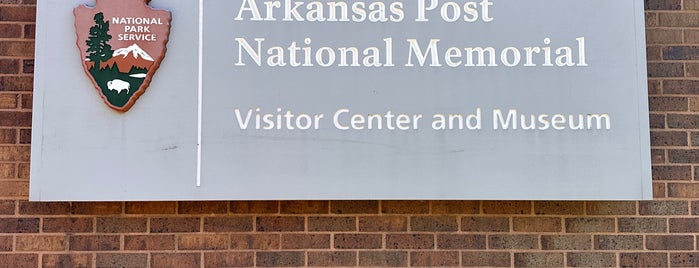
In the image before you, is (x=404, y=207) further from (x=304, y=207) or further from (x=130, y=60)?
(x=130, y=60)

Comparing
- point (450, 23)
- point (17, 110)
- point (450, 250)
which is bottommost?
point (450, 250)

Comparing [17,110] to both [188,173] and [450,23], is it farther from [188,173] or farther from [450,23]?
[450,23]

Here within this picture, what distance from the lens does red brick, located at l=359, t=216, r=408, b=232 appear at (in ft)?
11.0

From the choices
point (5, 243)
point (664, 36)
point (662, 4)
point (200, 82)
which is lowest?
point (5, 243)

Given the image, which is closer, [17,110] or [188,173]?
[188,173]

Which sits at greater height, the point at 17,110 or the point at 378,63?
the point at 378,63

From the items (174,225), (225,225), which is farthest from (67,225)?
(225,225)

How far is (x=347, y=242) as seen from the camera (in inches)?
132

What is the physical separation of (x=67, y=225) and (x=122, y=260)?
1.12 feet

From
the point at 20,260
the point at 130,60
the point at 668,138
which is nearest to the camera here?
the point at 130,60

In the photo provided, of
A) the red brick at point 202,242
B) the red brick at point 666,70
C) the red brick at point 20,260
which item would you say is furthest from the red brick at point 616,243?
the red brick at point 20,260

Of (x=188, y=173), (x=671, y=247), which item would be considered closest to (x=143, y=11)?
(x=188, y=173)

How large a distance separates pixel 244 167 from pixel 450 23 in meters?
1.27

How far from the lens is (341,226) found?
3352mm
